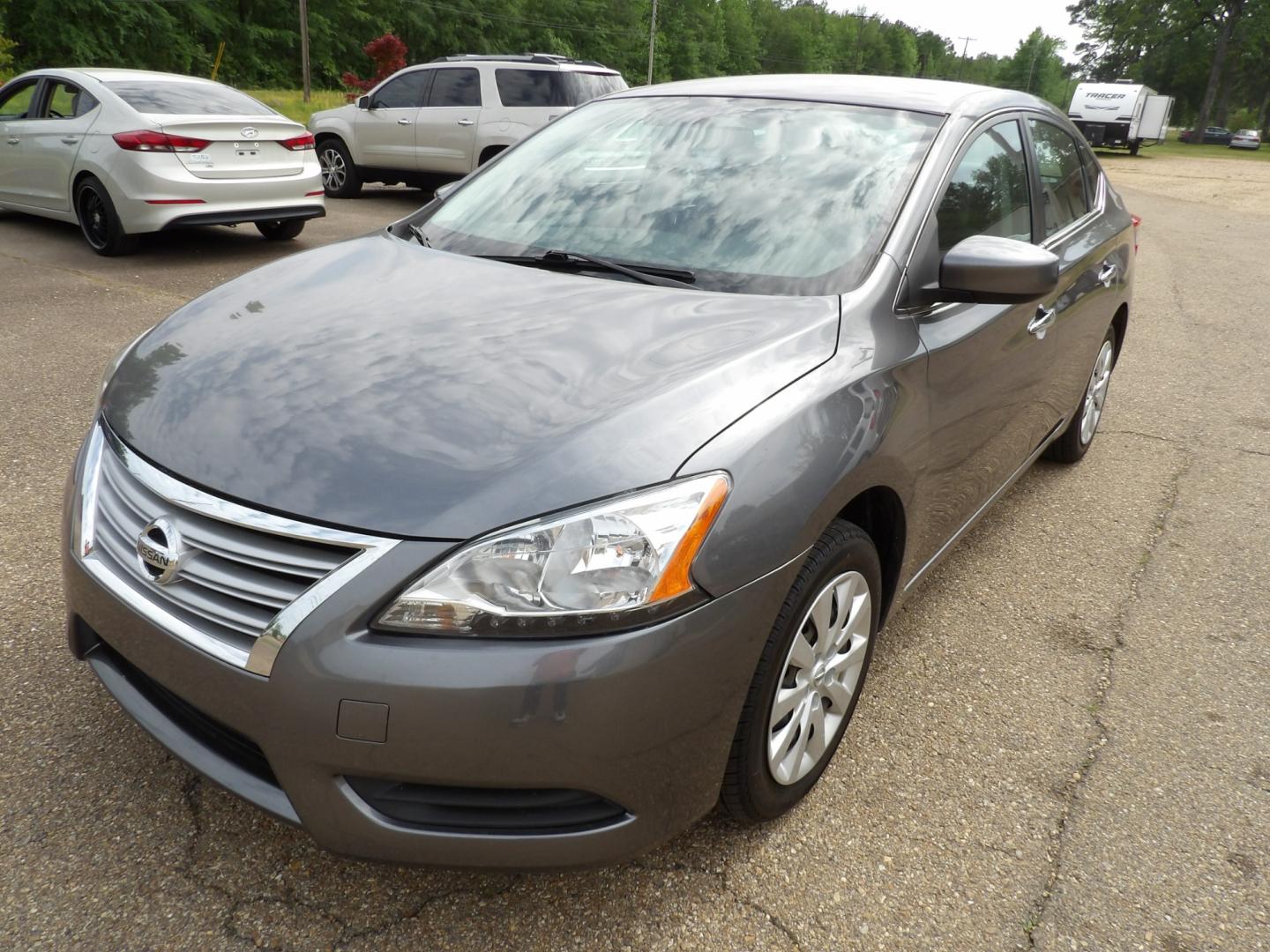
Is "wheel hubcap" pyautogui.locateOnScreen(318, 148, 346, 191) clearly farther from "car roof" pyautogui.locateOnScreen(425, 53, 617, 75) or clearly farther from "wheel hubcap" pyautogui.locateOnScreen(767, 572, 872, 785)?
"wheel hubcap" pyautogui.locateOnScreen(767, 572, 872, 785)

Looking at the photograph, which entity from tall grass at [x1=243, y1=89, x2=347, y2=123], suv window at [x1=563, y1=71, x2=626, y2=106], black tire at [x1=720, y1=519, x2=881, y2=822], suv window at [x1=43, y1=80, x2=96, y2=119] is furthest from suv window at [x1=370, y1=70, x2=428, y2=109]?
tall grass at [x1=243, y1=89, x2=347, y2=123]

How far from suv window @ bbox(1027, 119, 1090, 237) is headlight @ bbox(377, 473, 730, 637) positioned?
245 centimetres

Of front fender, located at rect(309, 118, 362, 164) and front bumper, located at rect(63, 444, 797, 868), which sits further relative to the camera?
front fender, located at rect(309, 118, 362, 164)

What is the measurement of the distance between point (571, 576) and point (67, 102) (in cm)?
847

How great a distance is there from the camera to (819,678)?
2.23 metres

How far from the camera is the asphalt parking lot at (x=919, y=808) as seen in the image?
1.99 m

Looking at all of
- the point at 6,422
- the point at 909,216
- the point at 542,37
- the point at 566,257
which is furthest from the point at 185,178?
the point at 542,37

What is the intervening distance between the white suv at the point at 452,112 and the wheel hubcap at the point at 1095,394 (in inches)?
317

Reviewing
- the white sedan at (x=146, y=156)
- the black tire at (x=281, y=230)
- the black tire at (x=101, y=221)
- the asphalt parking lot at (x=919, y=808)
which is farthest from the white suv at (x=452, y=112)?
the asphalt parking lot at (x=919, y=808)

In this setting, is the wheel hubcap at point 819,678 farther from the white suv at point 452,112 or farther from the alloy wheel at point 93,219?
the white suv at point 452,112

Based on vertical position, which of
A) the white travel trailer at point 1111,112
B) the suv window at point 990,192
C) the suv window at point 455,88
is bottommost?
the suv window at point 990,192

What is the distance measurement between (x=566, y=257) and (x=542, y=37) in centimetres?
6422

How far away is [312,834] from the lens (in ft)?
5.81

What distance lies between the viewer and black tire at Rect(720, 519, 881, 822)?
6.41ft
